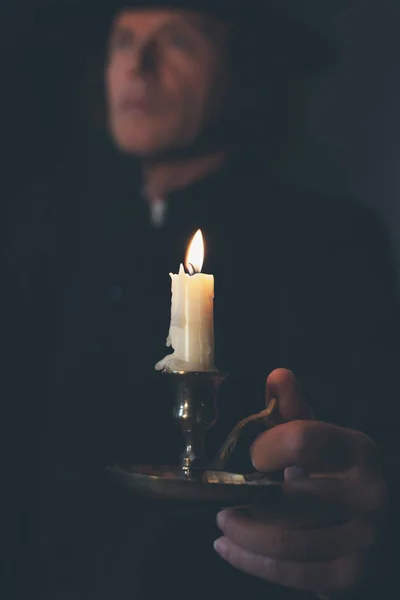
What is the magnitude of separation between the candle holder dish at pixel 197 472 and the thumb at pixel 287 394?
0.03 metres

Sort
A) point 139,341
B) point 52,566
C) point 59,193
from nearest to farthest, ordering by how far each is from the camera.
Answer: point 52,566
point 139,341
point 59,193

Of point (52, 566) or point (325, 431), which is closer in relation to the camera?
point (325, 431)

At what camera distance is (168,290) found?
3.63ft

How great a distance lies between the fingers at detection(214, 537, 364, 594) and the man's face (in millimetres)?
731

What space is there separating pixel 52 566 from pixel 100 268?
0.49 metres

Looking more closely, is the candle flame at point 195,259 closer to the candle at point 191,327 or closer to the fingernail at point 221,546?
the candle at point 191,327

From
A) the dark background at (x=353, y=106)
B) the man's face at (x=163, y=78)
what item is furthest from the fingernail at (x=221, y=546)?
the man's face at (x=163, y=78)

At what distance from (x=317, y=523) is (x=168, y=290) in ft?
1.74

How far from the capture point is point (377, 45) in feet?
3.39

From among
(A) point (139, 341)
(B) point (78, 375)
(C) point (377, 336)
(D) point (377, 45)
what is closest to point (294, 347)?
(C) point (377, 336)

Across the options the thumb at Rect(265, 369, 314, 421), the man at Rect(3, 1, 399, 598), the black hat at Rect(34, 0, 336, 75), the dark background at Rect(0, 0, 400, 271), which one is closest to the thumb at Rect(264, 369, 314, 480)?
the thumb at Rect(265, 369, 314, 421)

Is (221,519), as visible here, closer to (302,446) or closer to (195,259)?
(302,446)

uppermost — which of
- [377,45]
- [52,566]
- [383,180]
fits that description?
[377,45]

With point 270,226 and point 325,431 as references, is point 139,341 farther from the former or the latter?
point 325,431
